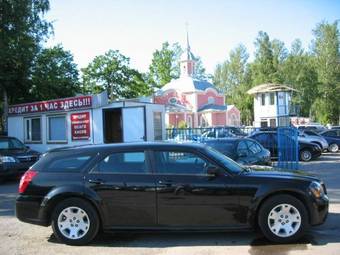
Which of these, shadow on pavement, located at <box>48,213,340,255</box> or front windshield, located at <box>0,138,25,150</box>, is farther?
front windshield, located at <box>0,138,25,150</box>

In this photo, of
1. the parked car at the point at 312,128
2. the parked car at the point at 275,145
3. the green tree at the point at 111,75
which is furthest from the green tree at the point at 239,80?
the parked car at the point at 275,145

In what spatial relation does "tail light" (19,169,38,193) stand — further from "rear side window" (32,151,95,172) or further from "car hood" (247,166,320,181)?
"car hood" (247,166,320,181)

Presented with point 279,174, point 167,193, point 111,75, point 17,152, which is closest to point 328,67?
point 111,75

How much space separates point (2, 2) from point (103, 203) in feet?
70.5

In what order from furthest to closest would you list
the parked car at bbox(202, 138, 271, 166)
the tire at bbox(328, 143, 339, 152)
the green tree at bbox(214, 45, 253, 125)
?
1. the green tree at bbox(214, 45, 253, 125)
2. the tire at bbox(328, 143, 339, 152)
3. the parked car at bbox(202, 138, 271, 166)

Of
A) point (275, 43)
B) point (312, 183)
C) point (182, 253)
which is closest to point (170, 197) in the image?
point (182, 253)

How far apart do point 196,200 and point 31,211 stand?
2.57m

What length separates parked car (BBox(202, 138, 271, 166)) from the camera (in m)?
14.0

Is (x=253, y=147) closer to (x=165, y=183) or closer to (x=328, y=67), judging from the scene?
(x=165, y=183)

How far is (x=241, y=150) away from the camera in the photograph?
14273 mm

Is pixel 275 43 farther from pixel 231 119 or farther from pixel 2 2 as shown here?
pixel 2 2

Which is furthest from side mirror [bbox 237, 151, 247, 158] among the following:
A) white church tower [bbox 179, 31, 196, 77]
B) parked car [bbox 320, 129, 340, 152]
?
white church tower [bbox 179, 31, 196, 77]

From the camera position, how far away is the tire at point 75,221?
709 centimetres

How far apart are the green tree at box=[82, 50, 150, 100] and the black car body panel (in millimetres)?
54204
